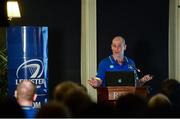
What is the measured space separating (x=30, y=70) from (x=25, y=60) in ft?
0.50

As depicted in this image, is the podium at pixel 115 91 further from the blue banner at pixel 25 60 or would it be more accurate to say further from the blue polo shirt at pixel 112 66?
the blue banner at pixel 25 60

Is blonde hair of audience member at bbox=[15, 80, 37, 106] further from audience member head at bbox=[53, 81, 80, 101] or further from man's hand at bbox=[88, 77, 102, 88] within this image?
man's hand at bbox=[88, 77, 102, 88]

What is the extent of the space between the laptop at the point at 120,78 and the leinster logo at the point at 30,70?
139 centimetres

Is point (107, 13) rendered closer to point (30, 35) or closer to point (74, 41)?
point (74, 41)

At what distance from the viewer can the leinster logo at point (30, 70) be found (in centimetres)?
681

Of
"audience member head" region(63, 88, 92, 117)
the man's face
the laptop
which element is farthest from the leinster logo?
"audience member head" region(63, 88, 92, 117)

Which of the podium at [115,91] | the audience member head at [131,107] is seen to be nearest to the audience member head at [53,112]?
the audience member head at [131,107]

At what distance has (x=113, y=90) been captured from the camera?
18.7ft

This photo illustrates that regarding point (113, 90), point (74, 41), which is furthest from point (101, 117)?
point (74, 41)

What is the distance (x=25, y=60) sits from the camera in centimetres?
684

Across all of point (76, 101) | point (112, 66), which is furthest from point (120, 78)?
point (76, 101)

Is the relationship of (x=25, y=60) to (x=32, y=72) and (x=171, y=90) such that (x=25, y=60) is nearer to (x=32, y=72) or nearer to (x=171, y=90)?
(x=32, y=72)

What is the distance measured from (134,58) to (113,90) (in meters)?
2.88

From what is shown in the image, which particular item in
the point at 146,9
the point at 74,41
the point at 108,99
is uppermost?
the point at 146,9
